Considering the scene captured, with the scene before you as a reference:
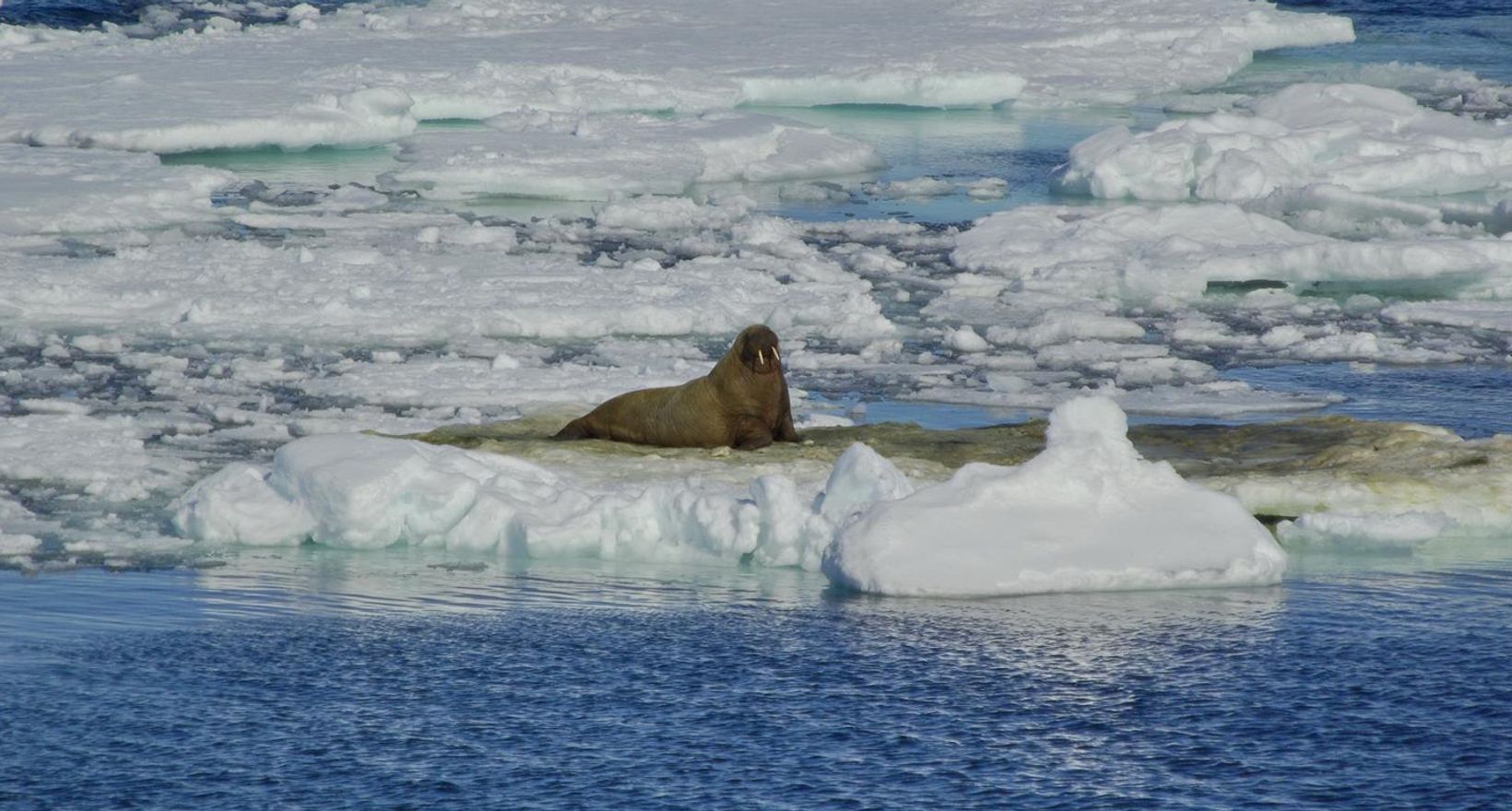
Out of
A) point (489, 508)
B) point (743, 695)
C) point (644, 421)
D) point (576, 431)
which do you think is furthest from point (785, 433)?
point (743, 695)

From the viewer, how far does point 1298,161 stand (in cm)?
1702

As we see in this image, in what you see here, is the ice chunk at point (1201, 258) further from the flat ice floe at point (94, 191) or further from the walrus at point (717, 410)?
the flat ice floe at point (94, 191)

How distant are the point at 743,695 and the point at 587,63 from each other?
16842mm

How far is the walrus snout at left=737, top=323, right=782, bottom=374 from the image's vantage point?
28.7ft

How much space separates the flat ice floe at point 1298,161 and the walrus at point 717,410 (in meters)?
8.20

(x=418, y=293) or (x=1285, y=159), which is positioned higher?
(x=1285, y=159)

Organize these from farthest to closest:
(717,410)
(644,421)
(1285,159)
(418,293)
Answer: (1285,159) < (418,293) < (644,421) < (717,410)

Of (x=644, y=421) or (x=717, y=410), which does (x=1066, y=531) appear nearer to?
(x=717, y=410)

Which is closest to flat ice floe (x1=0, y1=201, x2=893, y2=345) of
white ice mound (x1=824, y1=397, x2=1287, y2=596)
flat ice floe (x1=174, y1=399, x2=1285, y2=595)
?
flat ice floe (x1=174, y1=399, x2=1285, y2=595)

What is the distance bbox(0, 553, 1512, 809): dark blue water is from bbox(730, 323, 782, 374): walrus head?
184 cm

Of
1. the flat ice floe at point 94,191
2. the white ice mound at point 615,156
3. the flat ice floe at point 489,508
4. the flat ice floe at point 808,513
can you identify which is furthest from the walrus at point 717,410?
the white ice mound at point 615,156

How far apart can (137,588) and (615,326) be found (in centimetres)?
544

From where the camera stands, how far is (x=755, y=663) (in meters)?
5.89

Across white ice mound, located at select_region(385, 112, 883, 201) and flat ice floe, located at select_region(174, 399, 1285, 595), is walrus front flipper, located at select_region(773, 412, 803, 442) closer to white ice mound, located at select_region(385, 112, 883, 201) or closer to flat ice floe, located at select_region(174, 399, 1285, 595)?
flat ice floe, located at select_region(174, 399, 1285, 595)
